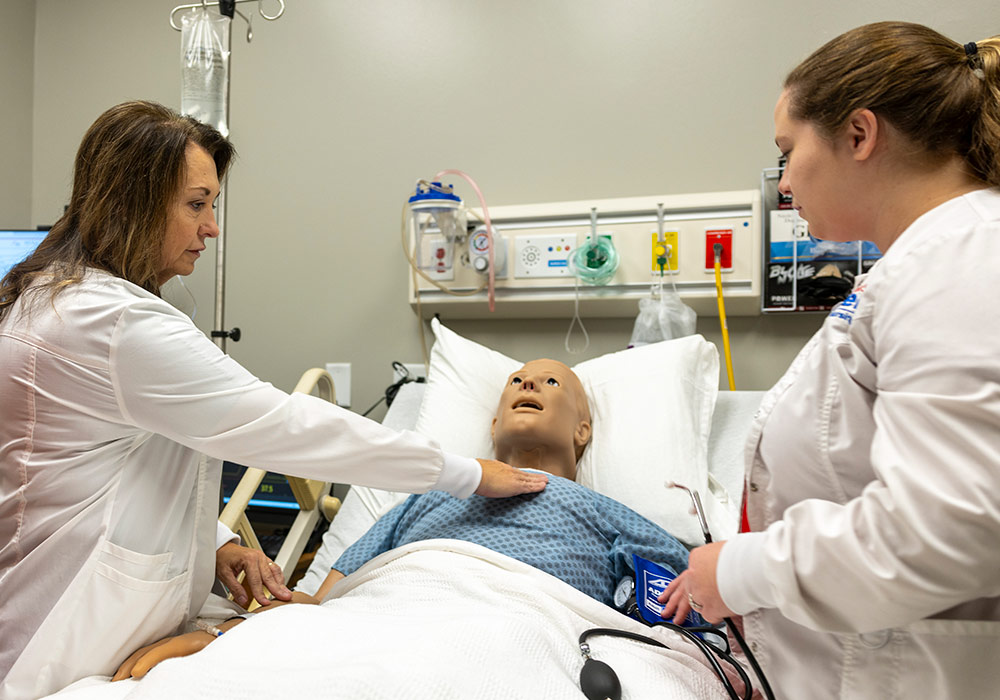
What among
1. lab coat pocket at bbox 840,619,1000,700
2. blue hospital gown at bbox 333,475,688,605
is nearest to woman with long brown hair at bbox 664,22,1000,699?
lab coat pocket at bbox 840,619,1000,700

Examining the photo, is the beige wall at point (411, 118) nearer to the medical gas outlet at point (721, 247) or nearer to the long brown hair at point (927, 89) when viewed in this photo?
the medical gas outlet at point (721, 247)

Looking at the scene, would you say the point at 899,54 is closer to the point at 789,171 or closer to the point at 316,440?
the point at 789,171

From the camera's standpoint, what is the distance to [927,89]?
0.87 metres

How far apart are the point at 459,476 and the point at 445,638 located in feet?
1.43

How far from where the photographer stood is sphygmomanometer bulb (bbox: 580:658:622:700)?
1020mm

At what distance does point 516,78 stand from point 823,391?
75.4 inches

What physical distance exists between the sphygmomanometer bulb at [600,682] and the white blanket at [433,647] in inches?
1.1

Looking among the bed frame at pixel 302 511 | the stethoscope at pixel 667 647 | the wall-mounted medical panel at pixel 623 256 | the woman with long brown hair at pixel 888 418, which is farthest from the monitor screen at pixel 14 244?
the woman with long brown hair at pixel 888 418

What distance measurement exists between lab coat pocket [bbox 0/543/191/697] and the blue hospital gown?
1.62 feet

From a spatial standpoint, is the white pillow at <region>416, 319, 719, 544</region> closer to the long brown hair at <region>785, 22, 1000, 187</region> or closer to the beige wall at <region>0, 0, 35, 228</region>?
the long brown hair at <region>785, 22, 1000, 187</region>

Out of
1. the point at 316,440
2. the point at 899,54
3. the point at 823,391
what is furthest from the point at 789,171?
the point at 316,440

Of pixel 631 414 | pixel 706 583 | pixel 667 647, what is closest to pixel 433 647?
pixel 706 583

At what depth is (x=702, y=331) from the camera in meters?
2.37

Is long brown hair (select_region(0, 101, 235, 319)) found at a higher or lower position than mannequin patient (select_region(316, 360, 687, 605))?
higher
